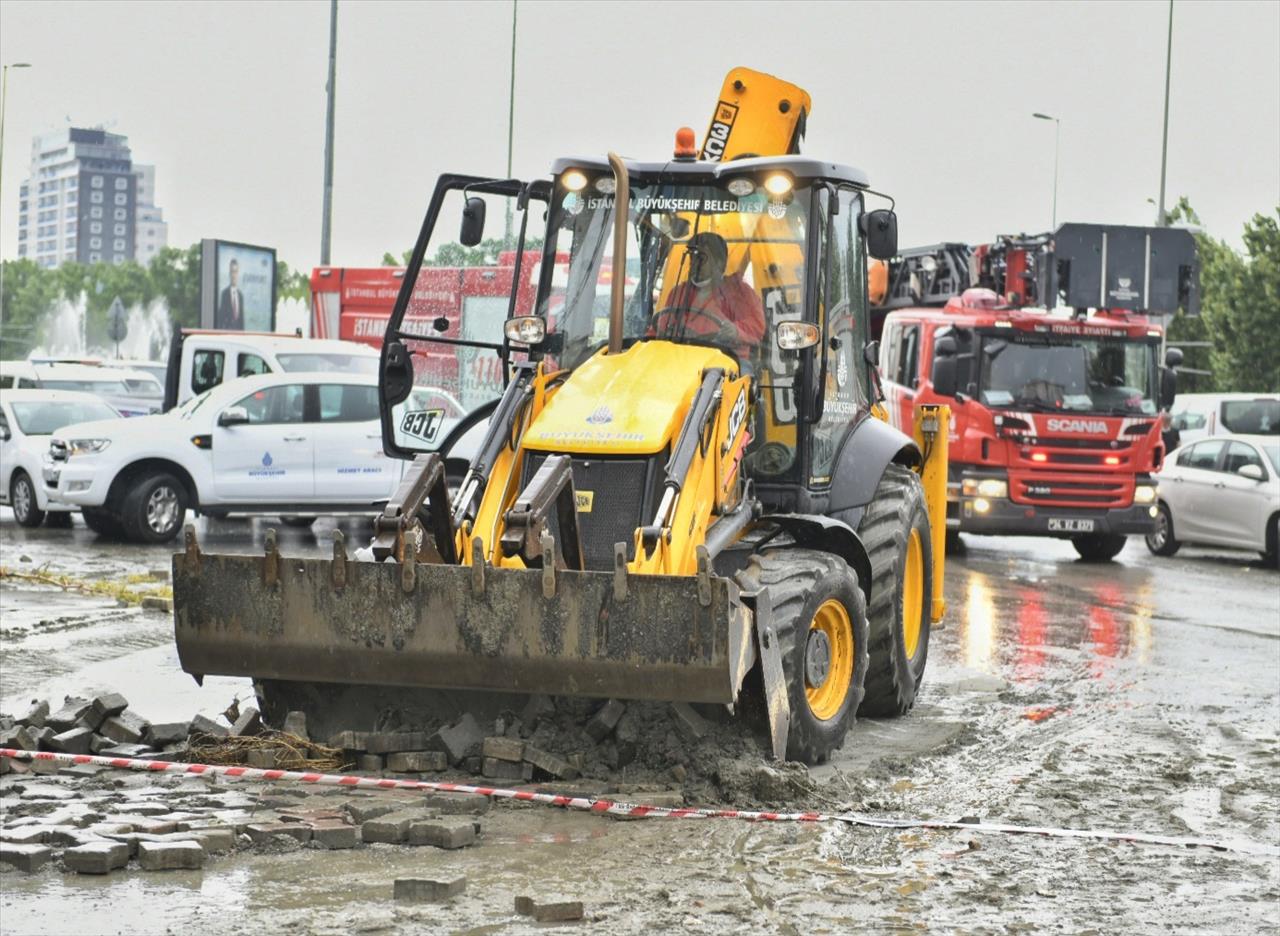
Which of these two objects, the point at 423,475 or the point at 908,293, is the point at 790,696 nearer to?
the point at 423,475

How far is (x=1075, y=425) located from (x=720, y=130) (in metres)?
10.7

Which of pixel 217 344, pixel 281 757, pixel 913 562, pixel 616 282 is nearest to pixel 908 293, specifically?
pixel 217 344

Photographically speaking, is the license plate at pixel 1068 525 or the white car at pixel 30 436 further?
the white car at pixel 30 436

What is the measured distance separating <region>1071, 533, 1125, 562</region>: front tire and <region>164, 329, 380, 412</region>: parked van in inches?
341

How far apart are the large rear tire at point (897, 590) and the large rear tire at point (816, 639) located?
0.64 m

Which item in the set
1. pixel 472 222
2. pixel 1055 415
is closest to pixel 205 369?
pixel 1055 415

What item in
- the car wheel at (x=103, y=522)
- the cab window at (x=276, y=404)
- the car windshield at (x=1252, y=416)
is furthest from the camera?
the car windshield at (x=1252, y=416)

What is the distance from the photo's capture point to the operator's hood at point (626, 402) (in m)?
9.12

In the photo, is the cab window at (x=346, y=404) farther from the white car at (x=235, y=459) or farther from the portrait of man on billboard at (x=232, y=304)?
the portrait of man on billboard at (x=232, y=304)

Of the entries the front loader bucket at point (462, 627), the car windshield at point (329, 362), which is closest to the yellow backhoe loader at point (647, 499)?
the front loader bucket at point (462, 627)

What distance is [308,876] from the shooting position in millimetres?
6836

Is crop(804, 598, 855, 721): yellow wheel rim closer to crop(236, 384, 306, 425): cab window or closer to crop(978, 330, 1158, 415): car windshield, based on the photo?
crop(978, 330, 1158, 415): car windshield

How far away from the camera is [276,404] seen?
70.1 ft

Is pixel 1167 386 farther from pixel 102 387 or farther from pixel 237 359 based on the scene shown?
pixel 102 387
